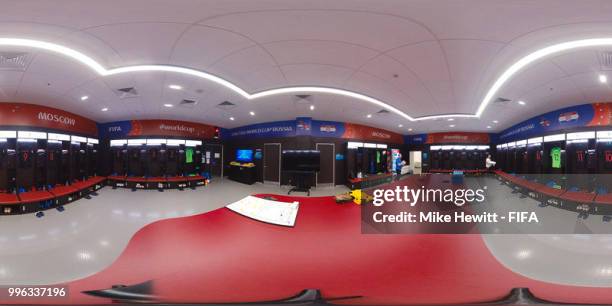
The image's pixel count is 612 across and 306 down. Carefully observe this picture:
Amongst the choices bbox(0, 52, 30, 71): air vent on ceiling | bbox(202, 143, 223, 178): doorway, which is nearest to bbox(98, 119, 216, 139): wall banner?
bbox(202, 143, 223, 178): doorway

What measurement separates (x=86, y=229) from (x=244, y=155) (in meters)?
1.39

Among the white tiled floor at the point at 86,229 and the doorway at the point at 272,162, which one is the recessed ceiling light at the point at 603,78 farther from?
the doorway at the point at 272,162

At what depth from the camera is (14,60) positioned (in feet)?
4.27

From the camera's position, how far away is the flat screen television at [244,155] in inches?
82.5

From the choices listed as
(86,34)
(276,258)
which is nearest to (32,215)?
(86,34)

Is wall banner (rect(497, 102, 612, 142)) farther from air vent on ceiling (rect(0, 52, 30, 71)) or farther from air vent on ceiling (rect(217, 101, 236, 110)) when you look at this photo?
air vent on ceiling (rect(0, 52, 30, 71))

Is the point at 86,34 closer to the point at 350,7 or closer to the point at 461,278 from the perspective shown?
the point at 350,7

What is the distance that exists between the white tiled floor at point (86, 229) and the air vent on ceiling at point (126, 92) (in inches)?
44.4

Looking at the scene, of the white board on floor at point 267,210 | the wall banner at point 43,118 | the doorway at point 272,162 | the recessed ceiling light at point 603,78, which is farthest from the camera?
the doorway at point 272,162

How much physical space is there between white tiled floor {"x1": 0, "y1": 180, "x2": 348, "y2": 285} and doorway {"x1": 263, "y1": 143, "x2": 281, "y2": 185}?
157 millimetres

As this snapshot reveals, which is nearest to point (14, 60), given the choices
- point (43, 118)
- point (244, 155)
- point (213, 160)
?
point (43, 118)

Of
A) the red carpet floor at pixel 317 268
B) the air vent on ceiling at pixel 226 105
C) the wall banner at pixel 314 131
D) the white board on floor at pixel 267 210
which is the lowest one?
the red carpet floor at pixel 317 268

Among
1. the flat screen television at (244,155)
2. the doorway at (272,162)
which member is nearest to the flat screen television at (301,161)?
the doorway at (272,162)

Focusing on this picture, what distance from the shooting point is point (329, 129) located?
14.3 ft
